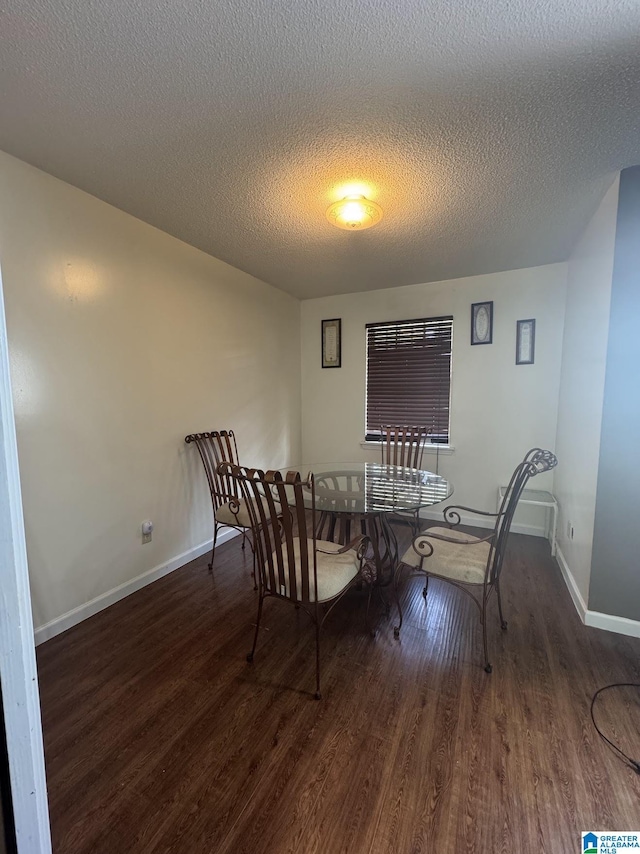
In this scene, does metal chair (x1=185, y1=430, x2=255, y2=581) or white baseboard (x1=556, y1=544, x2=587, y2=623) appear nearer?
white baseboard (x1=556, y1=544, x2=587, y2=623)

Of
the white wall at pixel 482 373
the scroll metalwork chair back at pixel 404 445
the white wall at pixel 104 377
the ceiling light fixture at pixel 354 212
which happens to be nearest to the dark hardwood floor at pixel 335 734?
the white wall at pixel 104 377

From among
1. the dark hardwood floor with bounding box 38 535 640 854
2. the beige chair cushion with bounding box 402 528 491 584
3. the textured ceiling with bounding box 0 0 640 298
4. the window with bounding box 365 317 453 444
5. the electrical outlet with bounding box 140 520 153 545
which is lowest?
the dark hardwood floor with bounding box 38 535 640 854

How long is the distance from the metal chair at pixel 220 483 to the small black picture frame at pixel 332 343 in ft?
5.24

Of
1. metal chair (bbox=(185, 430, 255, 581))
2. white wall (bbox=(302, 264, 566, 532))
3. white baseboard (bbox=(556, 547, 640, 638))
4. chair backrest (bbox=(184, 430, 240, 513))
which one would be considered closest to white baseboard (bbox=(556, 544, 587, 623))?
white baseboard (bbox=(556, 547, 640, 638))

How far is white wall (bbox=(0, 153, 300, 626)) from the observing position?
1.87m

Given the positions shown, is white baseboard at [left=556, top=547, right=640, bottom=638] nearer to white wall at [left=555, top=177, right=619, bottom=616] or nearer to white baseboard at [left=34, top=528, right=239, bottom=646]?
white wall at [left=555, top=177, right=619, bottom=616]

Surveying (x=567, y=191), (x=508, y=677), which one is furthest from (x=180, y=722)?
(x=567, y=191)

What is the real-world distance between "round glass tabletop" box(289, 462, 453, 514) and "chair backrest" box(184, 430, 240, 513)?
25.3 inches

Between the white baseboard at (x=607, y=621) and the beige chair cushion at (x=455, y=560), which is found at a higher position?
the beige chair cushion at (x=455, y=560)

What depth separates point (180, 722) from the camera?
4.88ft

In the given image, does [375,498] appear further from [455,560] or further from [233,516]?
[233,516]

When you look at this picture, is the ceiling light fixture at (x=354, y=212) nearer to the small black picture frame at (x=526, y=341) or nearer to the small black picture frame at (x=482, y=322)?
the small black picture frame at (x=482, y=322)

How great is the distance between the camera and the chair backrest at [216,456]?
2.81 m

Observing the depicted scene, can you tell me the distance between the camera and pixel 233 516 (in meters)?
2.70
